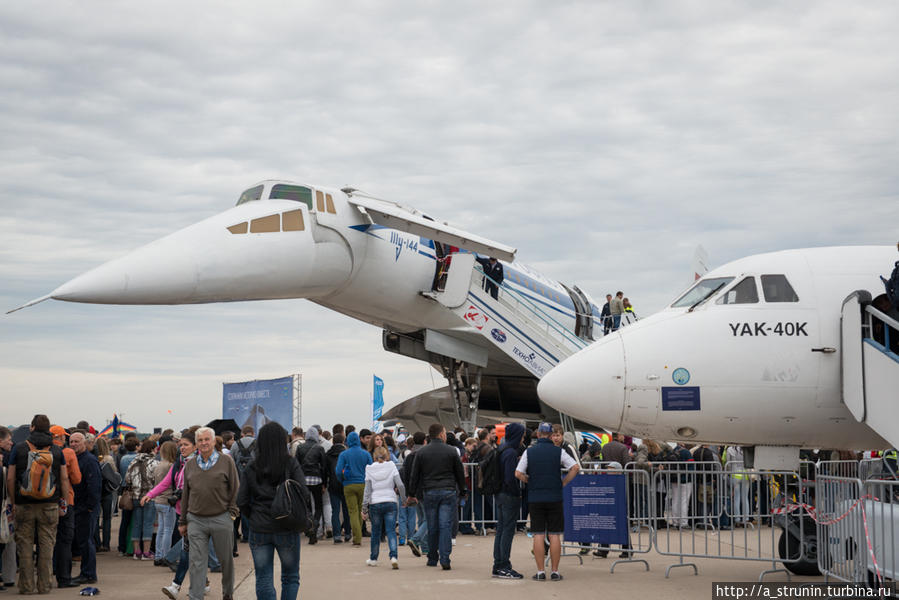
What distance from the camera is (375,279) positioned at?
21000 mm

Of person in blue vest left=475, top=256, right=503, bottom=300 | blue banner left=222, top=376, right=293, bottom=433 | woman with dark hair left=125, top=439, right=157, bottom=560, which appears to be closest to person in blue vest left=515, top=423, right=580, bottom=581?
woman with dark hair left=125, top=439, right=157, bottom=560

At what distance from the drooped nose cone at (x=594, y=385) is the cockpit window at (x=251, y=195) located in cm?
1062

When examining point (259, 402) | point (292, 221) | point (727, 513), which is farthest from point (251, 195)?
point (727, 513)

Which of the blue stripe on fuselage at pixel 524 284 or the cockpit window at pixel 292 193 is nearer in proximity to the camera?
the cockpit window at pixel 292 193

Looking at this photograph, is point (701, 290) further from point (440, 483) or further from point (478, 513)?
point (478, 513)

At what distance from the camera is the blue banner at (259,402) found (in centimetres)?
2234

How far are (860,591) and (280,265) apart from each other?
41.0ft

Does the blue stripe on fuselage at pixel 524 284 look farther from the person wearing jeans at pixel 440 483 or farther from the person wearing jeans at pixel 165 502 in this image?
the person wearing jeans at pixel 440 483

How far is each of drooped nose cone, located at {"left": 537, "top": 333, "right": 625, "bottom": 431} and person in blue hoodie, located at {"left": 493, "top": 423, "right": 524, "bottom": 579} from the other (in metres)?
1.23

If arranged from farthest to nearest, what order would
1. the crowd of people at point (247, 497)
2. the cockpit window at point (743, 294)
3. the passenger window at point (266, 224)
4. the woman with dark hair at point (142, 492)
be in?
the passenger window at point (266, 224) → the woman with dark hair at point (142, 492) → the cockpit window at point (743, 294) → the crowd of people at point (247, 497)

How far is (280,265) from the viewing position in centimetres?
1877

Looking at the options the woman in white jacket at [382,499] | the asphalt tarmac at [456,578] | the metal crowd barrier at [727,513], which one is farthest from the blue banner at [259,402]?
the woman in white jacket at [382,499]

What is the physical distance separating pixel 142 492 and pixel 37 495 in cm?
322

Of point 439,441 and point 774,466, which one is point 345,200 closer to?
point 439,441
